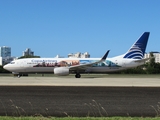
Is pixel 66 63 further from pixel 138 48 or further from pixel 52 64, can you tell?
pixel 138 48

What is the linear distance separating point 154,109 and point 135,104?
141 centimetres

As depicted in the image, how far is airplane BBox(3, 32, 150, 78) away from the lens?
4428 cm

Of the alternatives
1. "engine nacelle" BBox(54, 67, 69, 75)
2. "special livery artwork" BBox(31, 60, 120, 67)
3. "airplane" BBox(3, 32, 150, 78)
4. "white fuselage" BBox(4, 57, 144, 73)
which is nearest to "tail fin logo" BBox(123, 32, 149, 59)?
"airplane" BBox(3, 32, 150, 78)

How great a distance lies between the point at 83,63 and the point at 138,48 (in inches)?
368

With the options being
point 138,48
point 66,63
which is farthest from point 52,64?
point 138,48

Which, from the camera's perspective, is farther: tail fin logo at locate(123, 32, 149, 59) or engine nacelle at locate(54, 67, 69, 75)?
tail fin logo at locate(123, 32, 149, 59)

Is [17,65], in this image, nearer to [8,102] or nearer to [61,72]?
[61,72]

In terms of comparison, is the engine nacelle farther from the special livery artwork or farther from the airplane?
the special livery artwork

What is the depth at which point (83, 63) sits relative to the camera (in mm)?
45125

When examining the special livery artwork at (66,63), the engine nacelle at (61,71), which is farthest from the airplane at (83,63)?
the engine nacelle at (61,71)

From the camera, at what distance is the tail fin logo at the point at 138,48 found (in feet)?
154

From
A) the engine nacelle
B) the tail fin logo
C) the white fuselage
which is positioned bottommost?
the engine nacelle

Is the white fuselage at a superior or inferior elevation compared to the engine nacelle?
superior

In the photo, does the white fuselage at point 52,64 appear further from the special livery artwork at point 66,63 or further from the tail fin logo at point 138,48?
the tail fin logo at point 138,48
